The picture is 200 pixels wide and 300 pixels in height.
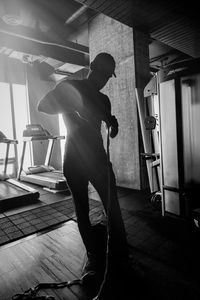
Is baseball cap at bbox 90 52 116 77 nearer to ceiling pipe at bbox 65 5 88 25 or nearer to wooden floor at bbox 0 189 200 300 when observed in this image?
wooden floor at bbox 0 189 200 300

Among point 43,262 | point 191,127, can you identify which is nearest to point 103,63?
point 191,127

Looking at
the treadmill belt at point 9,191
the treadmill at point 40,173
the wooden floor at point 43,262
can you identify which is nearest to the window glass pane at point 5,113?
the treadmill at point 40,173

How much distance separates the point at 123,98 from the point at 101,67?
3095mm

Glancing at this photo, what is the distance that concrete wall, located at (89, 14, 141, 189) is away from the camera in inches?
184

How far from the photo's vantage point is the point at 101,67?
6.14 ft

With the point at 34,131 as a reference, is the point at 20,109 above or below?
above

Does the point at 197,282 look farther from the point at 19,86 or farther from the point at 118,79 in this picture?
the point at 19,86

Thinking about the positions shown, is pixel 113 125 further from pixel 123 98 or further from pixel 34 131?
pixel 34 131

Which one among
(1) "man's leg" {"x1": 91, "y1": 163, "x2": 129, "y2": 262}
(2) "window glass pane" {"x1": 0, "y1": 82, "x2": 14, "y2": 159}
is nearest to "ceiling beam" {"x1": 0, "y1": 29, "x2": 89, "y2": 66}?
(2) "window glass pane" {"x1": 0, "y1": 82, "x2": 14, "y2": 159}

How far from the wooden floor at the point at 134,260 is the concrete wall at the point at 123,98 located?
184 cm

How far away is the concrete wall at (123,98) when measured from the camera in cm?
468

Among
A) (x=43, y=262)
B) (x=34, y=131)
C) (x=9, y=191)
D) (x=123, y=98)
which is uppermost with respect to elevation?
(x=123, y=98)

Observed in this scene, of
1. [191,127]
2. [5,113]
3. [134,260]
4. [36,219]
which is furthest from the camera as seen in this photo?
[5,113]

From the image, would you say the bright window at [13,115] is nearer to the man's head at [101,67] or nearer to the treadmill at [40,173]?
the treadmill at [40,173]
